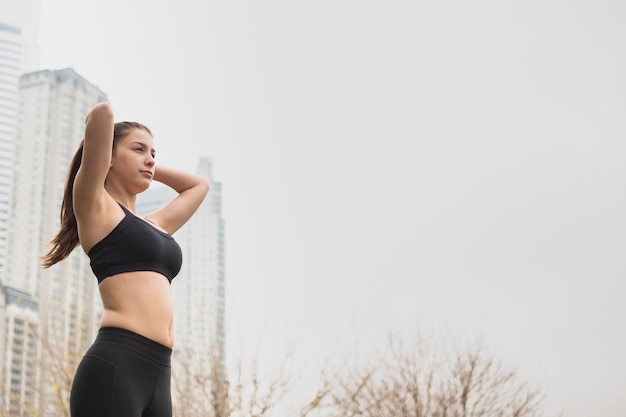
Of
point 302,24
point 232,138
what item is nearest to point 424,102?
point 302,24

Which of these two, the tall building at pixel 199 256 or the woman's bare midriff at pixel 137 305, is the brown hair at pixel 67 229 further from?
the tall building at pixel 199 256

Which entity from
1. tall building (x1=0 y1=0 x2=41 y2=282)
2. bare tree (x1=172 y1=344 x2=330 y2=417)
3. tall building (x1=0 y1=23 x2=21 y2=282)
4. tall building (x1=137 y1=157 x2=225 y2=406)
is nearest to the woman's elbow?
bare tree (x1=172 y1=344 x2=330 y2=417)

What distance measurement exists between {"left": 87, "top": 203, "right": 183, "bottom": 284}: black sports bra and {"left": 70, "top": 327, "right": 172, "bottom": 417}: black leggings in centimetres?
13

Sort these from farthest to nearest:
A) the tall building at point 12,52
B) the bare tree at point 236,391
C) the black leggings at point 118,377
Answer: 1. the tall building at point 12,52
2. the bare tree at point 236,391
3. the black leggings at point 118,377

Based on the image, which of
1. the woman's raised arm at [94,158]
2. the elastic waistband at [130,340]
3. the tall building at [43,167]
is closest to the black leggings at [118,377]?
the elastic waistband at [130,340]

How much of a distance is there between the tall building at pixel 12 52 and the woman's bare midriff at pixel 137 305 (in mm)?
44452

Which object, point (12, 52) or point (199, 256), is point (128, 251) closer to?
point (199, 256)

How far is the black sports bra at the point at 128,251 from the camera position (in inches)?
61.8

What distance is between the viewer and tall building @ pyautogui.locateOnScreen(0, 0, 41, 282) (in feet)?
158

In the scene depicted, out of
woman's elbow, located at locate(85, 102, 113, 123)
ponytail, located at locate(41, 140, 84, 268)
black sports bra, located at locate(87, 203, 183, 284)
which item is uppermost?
woman's elbow, located at locate(85, 102, 113, 123)

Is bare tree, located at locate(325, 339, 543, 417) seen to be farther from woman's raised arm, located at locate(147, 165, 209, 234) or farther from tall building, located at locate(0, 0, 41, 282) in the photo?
tall building, located at locate(0, 0, 41, 282)

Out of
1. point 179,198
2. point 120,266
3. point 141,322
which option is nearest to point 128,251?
point 120,266

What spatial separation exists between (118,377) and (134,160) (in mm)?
468

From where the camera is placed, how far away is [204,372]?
22.3 feet
